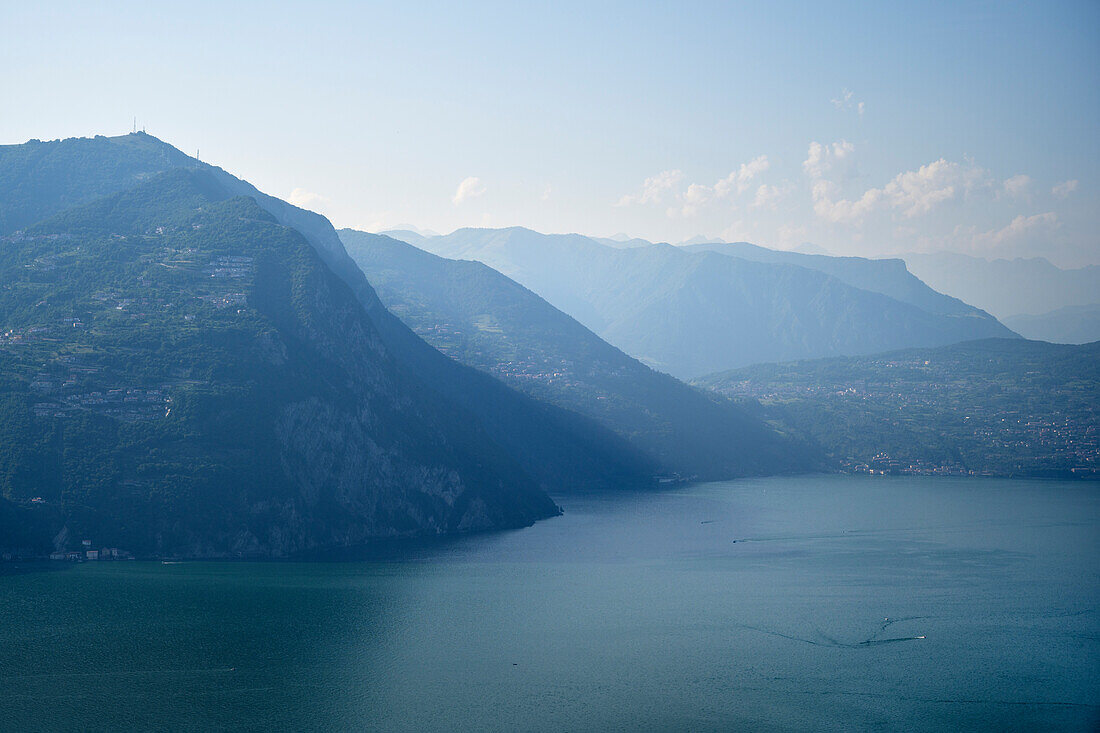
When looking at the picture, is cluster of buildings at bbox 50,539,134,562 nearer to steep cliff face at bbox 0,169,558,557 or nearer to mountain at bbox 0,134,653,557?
steep cliff face at bbox 0,169,558,557

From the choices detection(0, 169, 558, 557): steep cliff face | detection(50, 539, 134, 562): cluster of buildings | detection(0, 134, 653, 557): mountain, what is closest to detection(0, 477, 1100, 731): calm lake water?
detection(50, 539, 134, 562): cluster of buildings

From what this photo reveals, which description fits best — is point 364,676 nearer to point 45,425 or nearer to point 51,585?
point 51,585

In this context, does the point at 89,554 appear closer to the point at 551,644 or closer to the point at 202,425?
the point at 202,425

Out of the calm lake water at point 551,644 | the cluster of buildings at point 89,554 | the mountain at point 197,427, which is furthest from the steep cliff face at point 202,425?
the calm lake water at point 551,644

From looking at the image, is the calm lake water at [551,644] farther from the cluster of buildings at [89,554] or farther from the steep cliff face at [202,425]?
the steep cliff face at [202,425]

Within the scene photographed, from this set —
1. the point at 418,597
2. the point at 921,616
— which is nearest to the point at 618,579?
the point at 418,597

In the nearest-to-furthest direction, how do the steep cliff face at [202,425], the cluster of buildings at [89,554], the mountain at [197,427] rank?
the cluster of buildings at [89,554] < the mountain at [197,427] < the steep cliff face at [202,425]
